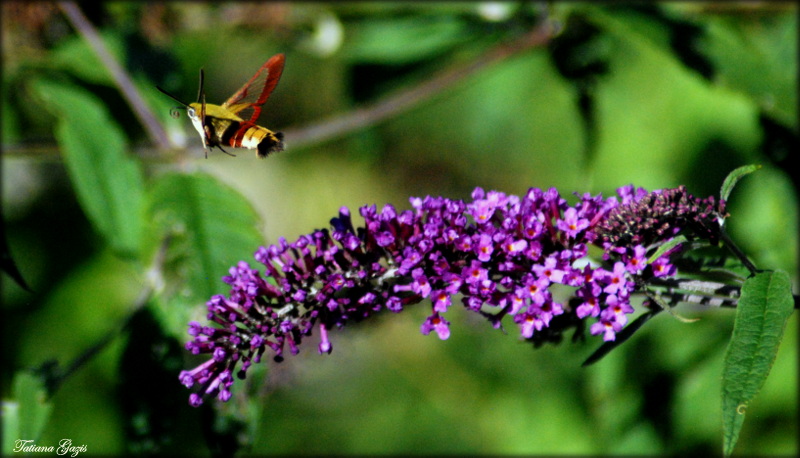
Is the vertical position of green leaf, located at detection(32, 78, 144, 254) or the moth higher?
green leaf, located at detection(32, 78, 144, 254)

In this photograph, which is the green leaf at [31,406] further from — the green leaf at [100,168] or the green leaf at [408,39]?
the green leaf at [408,39]

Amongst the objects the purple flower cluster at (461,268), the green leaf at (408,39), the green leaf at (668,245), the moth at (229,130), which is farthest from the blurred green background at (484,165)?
the green leaf at (668,245)

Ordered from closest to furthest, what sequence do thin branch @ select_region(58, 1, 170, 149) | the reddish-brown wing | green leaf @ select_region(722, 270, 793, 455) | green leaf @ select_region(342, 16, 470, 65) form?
green leaf @ select_region(722, 270, 793, 455), the reddish-brown wing, thin branch @ select_region(58, 1, 170, 149), green leaf @ select_region(342, 16, 470, 65)

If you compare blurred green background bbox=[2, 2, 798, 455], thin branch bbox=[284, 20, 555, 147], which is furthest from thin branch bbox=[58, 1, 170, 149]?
thin branch bbox=[284, 20, 555, 147]

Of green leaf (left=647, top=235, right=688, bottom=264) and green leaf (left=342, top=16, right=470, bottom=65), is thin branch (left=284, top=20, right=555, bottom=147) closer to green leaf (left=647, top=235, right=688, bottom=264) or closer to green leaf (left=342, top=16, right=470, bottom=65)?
green leaf (left=342, top=16, right=470, bottom=65)

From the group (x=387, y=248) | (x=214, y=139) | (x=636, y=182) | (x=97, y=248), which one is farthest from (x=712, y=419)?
(x=97, y=248)

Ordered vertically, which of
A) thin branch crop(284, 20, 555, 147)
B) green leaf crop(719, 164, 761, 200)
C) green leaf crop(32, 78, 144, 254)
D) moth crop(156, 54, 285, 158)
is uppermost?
thin branch crop(284, 20, 555, 147)

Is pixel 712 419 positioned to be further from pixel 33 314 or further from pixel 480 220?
pixel 33 314
